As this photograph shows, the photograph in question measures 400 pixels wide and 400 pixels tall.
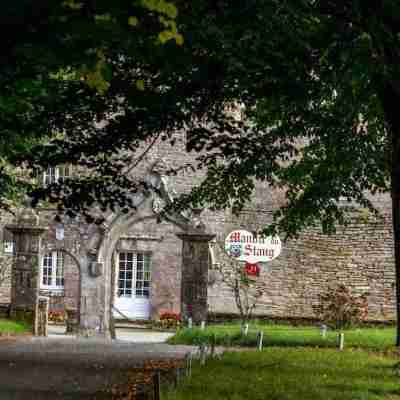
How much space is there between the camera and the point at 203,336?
23.8 m

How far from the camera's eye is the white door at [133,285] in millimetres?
35750

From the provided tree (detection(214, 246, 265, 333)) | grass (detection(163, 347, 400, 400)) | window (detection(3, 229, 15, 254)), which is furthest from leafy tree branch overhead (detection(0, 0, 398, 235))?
window (detection(3, 229, 15, 254))

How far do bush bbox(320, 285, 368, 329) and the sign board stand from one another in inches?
127

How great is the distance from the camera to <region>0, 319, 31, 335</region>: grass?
963 inches

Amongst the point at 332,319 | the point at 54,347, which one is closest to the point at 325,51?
the point at 54,347

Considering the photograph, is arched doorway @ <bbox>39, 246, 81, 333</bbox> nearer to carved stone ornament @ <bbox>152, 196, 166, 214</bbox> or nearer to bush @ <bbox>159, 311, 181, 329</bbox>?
bush @ <bbox>159, 311, 181, 329</bbox>

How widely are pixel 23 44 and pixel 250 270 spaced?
84.3 feet

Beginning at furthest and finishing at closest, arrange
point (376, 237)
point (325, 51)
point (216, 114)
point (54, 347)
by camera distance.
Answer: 1. point (376, 237)
2. point (54, 347)
3. point (216, 114)
4. point (325, 51)

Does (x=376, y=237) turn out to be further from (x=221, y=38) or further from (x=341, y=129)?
(x=221, y=38)

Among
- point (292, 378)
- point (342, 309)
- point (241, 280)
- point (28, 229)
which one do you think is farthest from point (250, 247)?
point (292, 378)

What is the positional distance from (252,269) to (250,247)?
727mm

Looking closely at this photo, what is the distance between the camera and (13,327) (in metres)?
25.0

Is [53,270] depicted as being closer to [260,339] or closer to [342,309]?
[342,309]

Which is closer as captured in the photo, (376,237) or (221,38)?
(221,38)
